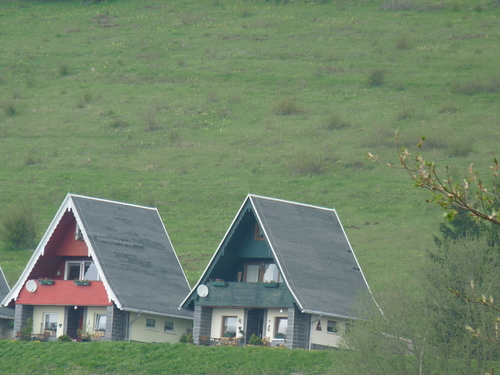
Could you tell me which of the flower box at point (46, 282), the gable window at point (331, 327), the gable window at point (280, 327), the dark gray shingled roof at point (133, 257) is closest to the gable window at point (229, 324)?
the gable window at point (280, 327)

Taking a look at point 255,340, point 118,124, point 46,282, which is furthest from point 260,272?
point 118,124

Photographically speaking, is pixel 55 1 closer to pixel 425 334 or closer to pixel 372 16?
pixel 372 16

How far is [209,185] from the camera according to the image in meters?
67.6

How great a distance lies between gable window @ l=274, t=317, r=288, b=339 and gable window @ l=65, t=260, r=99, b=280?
887 centimetres

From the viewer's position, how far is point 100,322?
136 feet

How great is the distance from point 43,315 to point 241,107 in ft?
147

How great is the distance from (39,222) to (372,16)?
5860 cm

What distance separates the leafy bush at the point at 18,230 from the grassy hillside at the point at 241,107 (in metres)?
1.12

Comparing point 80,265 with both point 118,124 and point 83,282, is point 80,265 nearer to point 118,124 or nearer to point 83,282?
point 83,282

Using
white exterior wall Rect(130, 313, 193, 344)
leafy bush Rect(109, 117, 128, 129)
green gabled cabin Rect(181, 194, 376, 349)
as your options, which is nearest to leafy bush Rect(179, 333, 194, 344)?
green gabled cabin Rect(181, 194, 376, 349)

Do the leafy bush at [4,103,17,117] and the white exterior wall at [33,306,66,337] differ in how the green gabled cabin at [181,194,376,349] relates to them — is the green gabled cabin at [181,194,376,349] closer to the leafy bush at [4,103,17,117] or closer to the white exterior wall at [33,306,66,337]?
the white exterior wall at [33,306,66,337]

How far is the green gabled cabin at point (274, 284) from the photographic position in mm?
37125

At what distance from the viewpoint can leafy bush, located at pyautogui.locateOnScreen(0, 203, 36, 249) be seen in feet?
189

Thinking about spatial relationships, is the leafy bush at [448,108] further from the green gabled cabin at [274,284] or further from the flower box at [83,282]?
the flower box at [83,282]
